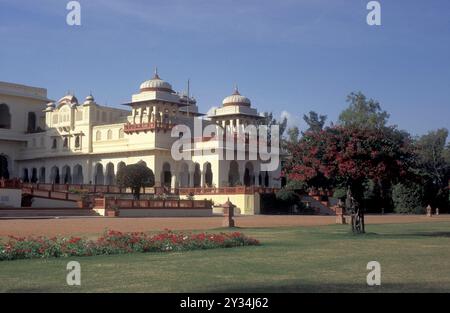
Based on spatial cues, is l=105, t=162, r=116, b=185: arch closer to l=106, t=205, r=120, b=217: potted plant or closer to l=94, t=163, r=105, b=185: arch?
l=94, t=163, r=105, b=185: arch

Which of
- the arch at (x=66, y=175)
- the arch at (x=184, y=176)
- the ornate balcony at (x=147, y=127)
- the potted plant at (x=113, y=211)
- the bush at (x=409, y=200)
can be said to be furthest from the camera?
the arch at (x=66, y=175)

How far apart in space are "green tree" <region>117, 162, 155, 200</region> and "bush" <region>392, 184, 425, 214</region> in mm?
22906

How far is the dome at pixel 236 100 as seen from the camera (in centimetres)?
6100

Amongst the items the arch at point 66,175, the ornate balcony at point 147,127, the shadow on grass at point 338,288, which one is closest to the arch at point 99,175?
the arch at point 66,175

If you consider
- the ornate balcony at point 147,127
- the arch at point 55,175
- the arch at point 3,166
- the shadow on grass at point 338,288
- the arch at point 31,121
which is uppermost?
the arch at point 31,121

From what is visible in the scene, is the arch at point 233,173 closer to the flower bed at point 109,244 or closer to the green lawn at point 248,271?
the flower bed at point 109,244

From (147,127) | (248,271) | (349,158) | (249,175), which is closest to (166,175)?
(147,127)

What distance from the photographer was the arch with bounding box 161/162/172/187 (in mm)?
54406

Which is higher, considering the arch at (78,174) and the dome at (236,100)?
the dome at (236,100)

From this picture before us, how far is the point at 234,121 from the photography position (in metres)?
60.9

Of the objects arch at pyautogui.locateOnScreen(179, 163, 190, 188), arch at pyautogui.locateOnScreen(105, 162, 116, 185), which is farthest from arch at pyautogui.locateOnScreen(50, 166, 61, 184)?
arch at pyautogui.locateOnScreen(179, 163, 190, 188)

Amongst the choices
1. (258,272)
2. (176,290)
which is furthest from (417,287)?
(176,290)

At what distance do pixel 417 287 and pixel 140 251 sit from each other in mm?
7121
